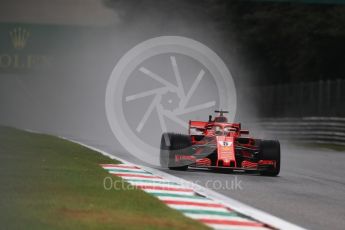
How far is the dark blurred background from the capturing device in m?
38.0

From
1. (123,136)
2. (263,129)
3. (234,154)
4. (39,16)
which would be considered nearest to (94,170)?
(234,154)

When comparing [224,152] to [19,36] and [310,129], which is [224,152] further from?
[19,36]

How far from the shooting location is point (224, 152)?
14445 mm

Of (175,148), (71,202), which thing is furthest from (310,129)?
(71,202)

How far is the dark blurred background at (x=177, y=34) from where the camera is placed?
38.0 meters

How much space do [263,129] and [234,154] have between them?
2306cm

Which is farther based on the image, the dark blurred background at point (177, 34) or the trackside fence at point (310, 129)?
the dark blurred background at point (177, 34)

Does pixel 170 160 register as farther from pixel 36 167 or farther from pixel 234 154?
pixel 36 167

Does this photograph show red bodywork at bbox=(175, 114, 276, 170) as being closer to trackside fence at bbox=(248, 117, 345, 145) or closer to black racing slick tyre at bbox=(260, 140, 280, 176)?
black racing slick tyre at bbox=(260, 140, 280, 176)

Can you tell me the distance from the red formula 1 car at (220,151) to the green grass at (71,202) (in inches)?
53.9

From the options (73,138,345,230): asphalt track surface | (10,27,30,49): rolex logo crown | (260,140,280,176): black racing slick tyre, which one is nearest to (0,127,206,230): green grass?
(73,138,345,230): asphalt track surface

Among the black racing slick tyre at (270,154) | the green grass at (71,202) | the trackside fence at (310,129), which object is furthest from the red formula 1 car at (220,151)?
the trackside fence at (310,129)

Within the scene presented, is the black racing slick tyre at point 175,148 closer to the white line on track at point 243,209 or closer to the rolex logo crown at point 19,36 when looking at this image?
the white line on track at point 243,209

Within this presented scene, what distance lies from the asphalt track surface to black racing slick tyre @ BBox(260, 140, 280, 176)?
0.21 m
